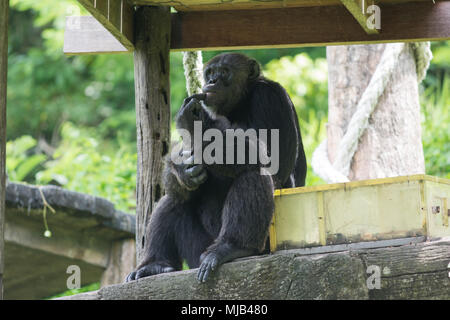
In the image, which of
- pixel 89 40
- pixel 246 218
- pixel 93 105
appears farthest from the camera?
pixel 93 105

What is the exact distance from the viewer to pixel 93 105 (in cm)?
1731

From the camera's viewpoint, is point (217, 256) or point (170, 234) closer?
point (217, 256)

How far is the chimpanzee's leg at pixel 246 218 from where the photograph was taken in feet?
16.7

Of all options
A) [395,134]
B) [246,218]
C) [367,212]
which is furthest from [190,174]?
[395,134]

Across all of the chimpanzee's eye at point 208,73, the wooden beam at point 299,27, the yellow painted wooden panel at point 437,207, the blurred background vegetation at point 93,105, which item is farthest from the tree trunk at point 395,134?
the yellow painted wooden panel at point 437,207

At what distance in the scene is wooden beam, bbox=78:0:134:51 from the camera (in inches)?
213

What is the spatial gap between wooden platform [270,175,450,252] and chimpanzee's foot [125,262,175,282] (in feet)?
3.11

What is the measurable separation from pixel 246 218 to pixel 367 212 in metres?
0.89

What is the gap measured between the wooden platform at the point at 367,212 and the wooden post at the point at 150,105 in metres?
1.56

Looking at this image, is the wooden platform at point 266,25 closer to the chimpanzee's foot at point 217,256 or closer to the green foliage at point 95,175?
the chimpanzee's foot at point 217,256

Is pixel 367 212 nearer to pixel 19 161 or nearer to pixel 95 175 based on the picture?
pixel 95 175
